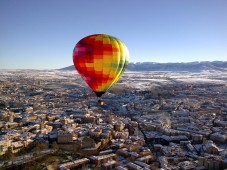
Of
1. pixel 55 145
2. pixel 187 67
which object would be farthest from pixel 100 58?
pixel 187 67

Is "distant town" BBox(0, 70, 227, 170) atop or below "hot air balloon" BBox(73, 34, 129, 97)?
below

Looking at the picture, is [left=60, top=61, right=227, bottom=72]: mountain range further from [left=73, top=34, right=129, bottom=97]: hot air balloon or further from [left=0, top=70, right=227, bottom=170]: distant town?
[left=73, top=34, right=129, bottom=97]: hot air balloon

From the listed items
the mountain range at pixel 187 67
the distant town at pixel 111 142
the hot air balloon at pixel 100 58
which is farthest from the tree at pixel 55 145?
the mountain range at pixel 187 67

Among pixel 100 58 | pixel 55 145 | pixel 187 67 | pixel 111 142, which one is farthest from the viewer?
pixel 187 67

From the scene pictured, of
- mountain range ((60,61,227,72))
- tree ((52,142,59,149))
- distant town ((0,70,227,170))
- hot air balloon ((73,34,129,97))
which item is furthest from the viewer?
mountain range ((60,61,227,72))

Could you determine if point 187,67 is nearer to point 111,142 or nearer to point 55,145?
point 111,142

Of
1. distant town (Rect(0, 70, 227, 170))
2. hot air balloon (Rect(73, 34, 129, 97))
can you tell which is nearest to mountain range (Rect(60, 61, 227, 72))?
distant town (Rect(0, 70, 227, 170))

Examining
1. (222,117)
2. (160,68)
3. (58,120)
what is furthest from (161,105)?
(160,68)

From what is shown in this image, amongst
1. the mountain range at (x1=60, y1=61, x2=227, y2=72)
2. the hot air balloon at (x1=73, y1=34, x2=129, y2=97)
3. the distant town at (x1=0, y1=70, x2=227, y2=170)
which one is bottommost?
the distant town at (x1=0, y1=70, x2=227, y2=170)
